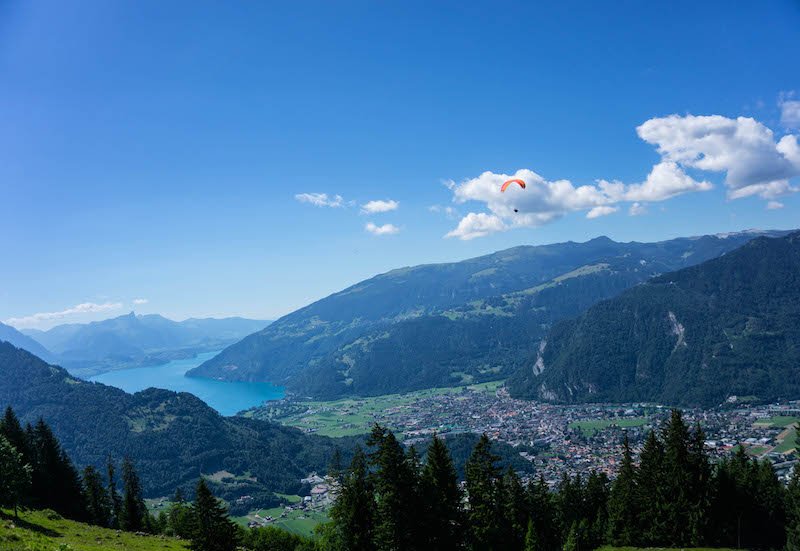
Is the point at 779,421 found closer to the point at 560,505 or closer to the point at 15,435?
the point at 560,505

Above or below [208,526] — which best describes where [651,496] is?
below

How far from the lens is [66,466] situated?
177 feet

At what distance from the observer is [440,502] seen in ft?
108

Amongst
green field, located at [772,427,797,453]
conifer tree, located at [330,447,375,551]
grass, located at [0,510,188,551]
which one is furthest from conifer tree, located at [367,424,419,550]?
green field, located at [772,427,797,453]

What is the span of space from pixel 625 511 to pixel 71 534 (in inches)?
1932

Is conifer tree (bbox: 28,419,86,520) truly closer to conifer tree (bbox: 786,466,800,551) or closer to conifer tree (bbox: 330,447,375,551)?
conifer tree (bbox: 330,447,375,551)

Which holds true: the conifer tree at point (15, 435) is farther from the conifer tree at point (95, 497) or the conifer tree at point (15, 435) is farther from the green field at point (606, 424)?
the green field at point (606, 424)

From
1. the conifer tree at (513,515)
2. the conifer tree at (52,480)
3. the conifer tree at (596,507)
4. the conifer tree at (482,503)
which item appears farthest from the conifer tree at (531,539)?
the conifer tree at (52,480)

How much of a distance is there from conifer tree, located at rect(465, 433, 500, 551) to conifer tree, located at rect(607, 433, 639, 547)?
19316 millimetres

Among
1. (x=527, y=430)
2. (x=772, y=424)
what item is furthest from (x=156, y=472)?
(x=772, y=424)

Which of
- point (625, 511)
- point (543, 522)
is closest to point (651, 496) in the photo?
point (625, 511)

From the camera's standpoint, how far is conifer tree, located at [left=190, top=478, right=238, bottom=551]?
96.2ft

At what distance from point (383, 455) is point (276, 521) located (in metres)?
112

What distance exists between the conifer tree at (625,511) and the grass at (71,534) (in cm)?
4123
